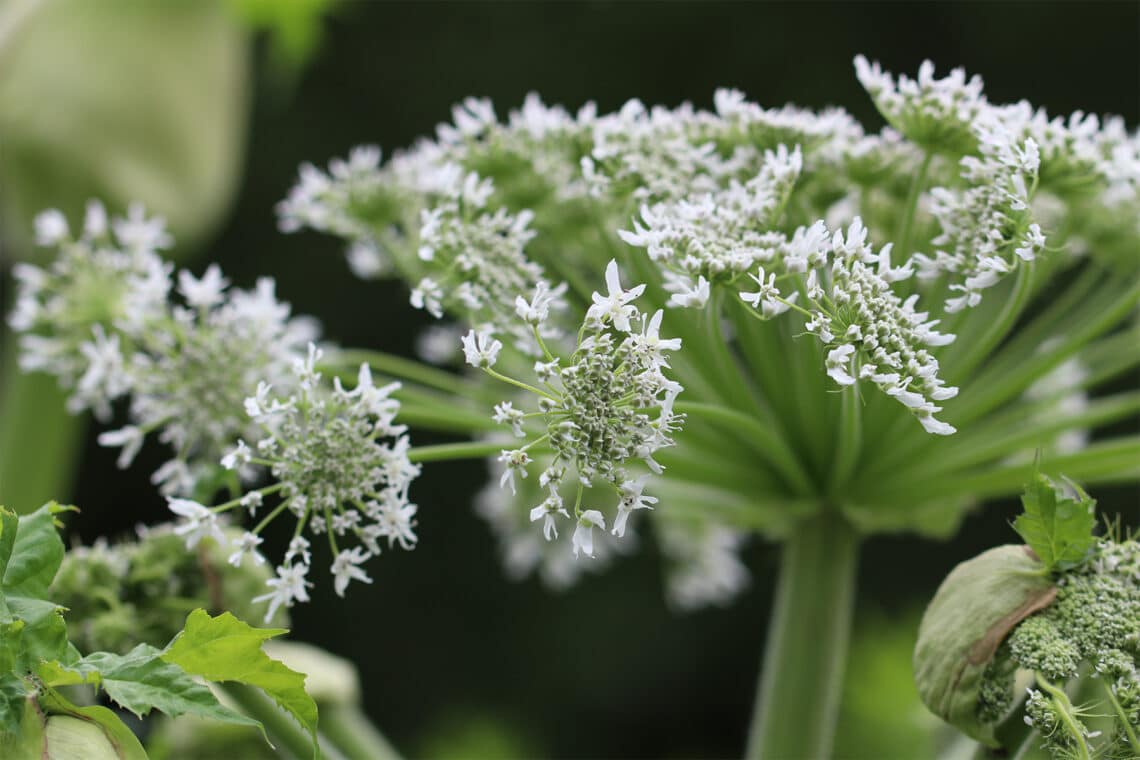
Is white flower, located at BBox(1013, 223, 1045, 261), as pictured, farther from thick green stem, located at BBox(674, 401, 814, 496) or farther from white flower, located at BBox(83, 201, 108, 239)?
white flower, located at BBox(83, 201, 108, 239)

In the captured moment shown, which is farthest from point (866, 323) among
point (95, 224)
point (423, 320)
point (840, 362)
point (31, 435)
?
point (423, 320)

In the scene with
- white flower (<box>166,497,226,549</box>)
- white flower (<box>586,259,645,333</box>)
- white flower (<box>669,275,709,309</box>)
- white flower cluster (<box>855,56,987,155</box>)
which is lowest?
white flower (<box>166,497,226,549</box>)

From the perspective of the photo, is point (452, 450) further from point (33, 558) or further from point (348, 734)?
point (348, 734)

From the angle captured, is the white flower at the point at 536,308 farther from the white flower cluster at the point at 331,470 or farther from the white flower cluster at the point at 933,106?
the white flower cluster at the point at 933,106

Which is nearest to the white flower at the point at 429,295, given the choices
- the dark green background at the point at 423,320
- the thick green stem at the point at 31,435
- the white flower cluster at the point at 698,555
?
the white flower cluster at the point at 698,555

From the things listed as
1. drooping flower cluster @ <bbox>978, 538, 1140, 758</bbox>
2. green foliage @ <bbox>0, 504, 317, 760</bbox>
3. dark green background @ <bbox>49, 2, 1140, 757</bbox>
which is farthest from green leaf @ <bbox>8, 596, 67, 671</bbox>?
dark green background @ <bbox>49, 2, 1140, 757</bbox>

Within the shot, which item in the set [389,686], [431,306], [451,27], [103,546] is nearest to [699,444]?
[431,306]

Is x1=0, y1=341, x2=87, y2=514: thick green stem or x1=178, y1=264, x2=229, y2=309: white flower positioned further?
x1=0, y1=341, x2=87, y2=514: thick green stem
